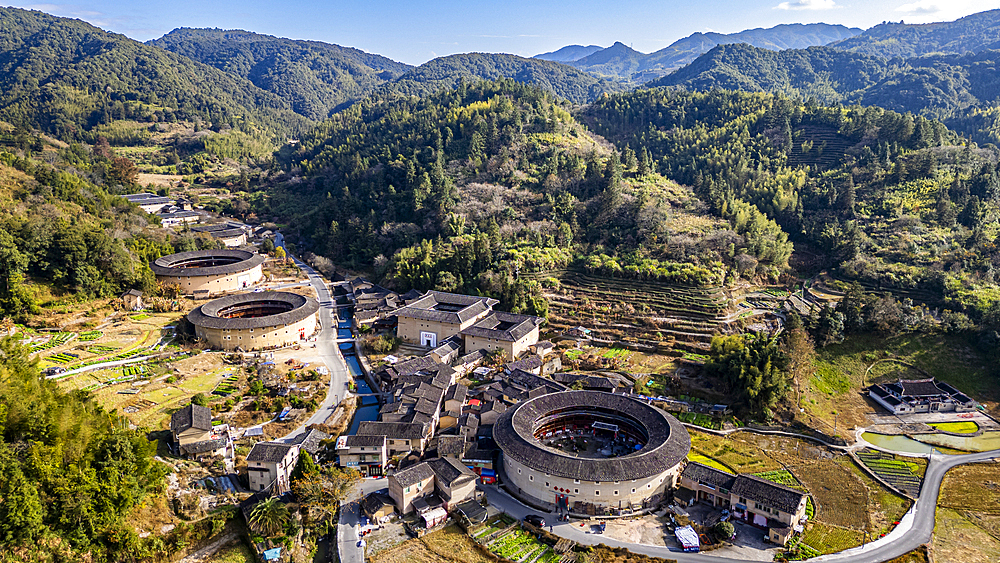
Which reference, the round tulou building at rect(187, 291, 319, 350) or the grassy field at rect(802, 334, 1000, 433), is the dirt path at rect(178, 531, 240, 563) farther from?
the grassy field at rect(802, 334, 1000, 433)

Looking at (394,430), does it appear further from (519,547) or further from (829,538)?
(829,538)

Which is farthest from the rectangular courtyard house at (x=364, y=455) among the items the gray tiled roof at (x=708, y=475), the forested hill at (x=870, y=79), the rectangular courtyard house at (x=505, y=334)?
the forested hill at (x=870, y=79)

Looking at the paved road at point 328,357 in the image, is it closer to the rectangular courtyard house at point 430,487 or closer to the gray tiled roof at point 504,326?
the rectangular courtyard house at point 430,487

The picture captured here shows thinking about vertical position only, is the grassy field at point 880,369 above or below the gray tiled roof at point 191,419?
below

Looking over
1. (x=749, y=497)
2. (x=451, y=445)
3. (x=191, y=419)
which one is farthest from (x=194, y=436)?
(x=749, y=497)

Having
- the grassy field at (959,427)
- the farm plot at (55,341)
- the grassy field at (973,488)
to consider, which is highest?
the farm plot at (55,341)
